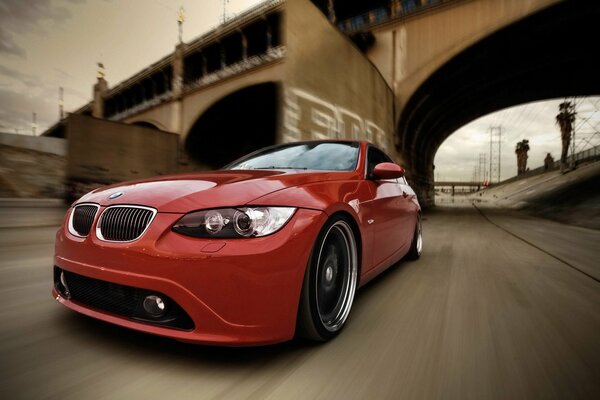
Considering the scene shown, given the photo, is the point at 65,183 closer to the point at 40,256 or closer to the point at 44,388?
the point at 40,256

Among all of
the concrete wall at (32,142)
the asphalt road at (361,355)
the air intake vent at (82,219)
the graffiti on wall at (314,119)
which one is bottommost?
the asphalt road at (361,355)

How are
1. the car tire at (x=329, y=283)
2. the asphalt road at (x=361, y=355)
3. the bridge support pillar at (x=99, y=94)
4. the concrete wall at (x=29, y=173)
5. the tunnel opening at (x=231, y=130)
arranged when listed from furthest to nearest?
the bridge support pillar at (x=99, y=94)
the tunnel opening at (x=231, y=130)
the concrete wall at (x=29, y=173)
the car tire at (x=329, y=283)
the asphalt road at (x=361, y=355)

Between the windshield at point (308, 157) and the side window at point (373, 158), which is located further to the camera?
the side window at point (373, 158)

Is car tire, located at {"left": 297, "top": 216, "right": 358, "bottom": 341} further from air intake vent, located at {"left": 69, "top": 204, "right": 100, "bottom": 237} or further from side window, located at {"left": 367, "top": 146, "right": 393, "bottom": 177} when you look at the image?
air intake vent, located at {"left": 69, "top": 204, "right": 100, "bottom": 237}

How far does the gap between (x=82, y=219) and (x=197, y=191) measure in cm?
74

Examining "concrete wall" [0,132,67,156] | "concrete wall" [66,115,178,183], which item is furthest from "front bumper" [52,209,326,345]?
"concrete wall" [0,132,67,156]

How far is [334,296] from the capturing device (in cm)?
221

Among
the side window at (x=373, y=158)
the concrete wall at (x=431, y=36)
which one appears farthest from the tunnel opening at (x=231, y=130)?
the side window at (x=373, y=158)

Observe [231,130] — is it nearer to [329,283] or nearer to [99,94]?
[99,94]

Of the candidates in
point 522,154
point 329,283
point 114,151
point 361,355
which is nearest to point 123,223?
point 329,283

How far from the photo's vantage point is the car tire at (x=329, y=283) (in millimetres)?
1804

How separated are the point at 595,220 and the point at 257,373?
12251mm

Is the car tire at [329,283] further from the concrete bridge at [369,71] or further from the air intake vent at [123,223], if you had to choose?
the concrete bridge at [369,71]

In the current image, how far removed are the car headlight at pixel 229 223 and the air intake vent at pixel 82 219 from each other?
2.05 feet
